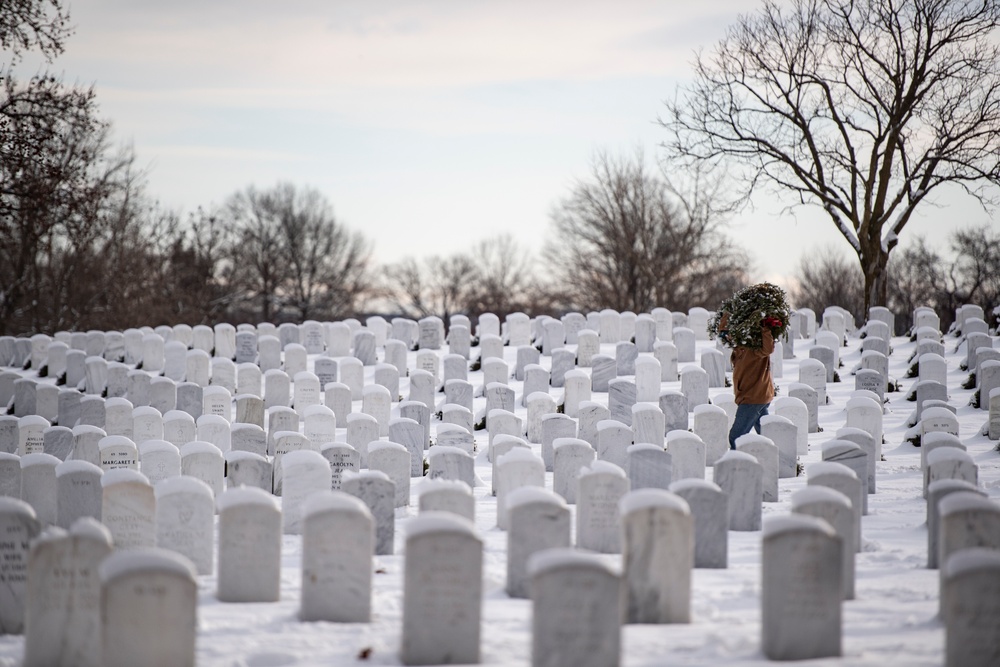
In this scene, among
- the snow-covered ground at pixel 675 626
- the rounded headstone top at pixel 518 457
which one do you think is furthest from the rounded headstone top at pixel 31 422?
the rounded headstone top at pixel 518 457

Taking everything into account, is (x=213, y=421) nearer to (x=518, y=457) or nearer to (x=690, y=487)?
(x=518, y=457)

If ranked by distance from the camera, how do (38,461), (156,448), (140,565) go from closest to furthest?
1. (140,565)
2. (38,461)
3. (156,448)

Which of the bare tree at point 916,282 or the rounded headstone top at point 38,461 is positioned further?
the bare tree at point 916,282

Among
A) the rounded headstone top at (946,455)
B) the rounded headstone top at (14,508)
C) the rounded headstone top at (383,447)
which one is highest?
the rounded headstone top at (946,455)

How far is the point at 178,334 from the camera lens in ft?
64.4

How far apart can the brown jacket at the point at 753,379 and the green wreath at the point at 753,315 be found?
0.51 ft

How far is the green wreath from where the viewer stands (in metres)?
11.2

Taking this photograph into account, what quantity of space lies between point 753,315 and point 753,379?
91 cm

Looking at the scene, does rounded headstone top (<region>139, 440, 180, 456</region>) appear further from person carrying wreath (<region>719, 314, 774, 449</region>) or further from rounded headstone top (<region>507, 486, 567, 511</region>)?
person carrying wreath (<region>719, 314, 774, 449</region>)

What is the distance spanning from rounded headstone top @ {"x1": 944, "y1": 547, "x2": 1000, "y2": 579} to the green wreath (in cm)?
631

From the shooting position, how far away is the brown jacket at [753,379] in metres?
10.7

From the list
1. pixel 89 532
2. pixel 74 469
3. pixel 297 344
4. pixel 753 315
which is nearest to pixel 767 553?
pixel 89 532

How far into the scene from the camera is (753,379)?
10719 millimetres

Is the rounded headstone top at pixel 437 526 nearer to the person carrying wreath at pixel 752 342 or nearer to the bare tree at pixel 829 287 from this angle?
the person carrying wreath at pixel 752 342
